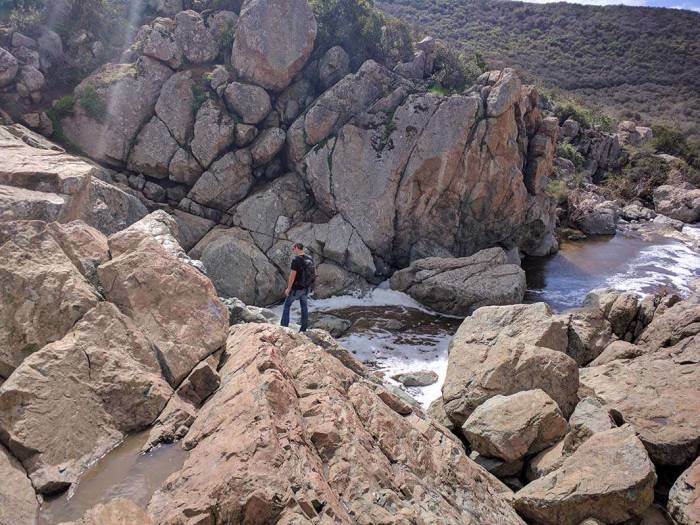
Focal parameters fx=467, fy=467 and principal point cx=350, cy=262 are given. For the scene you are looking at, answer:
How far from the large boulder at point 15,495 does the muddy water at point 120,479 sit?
14 centimetres

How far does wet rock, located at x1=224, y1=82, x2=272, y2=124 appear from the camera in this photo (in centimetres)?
2177

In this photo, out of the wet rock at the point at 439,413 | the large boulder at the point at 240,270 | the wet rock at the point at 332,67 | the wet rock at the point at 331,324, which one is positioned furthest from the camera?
the wet rock at the point at 332,67

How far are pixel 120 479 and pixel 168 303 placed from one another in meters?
2.92

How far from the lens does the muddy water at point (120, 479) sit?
4891 mm

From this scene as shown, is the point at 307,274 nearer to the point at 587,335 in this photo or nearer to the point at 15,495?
the point at 15,495

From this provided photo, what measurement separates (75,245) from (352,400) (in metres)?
5.23

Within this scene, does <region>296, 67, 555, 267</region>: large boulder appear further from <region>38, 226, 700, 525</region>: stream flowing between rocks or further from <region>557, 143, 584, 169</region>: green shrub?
<region>557, 143, 584, 169</region>: green shrub

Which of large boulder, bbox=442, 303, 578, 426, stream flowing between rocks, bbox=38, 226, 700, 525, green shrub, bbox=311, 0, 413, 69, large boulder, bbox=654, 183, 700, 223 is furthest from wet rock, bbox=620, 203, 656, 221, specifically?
large boulder, bbox=442, 303, 578, 426

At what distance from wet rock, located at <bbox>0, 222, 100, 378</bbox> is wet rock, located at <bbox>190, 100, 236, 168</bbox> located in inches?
575

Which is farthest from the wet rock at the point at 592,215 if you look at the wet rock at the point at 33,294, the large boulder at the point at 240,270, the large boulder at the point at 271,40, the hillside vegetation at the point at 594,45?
the hillside vegetation at the point at 594,45

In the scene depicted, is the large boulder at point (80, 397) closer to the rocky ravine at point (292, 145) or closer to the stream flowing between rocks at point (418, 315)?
the stream flowing between rocks at point (418, 315)

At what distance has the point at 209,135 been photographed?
69.4 ft

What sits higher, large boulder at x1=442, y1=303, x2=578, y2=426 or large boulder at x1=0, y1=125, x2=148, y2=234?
large boulder at x1=0, y1=125, x2=148, y2=234

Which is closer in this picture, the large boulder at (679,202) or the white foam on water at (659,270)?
the white foam on water at (659,270)
